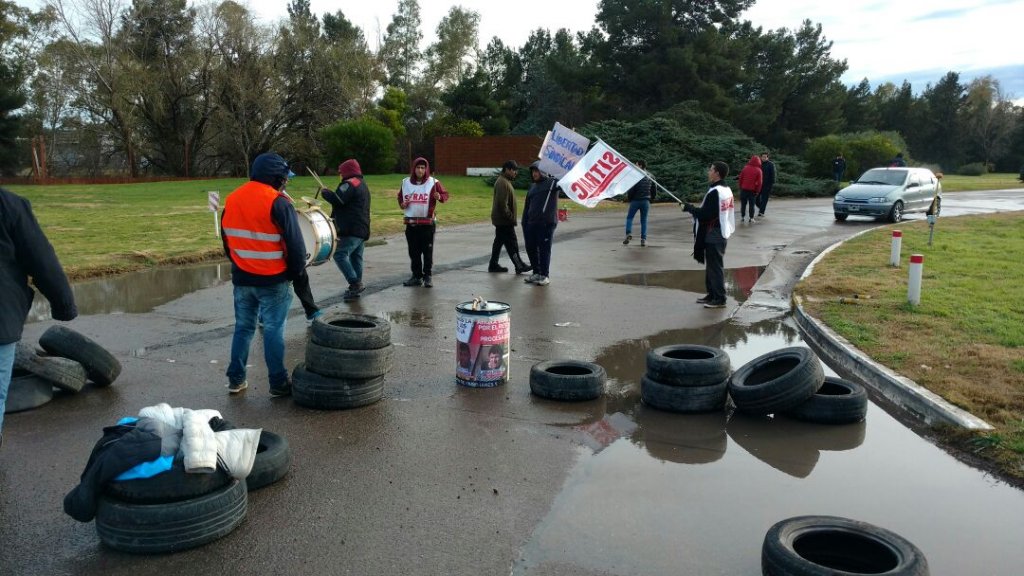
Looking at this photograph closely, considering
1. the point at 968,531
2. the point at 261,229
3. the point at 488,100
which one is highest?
the point at 488,100

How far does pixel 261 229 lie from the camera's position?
21.6 ft

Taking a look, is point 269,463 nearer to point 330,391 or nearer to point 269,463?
point 269,463

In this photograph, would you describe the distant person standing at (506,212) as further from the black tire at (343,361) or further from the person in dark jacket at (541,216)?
the black tire at (343,361)

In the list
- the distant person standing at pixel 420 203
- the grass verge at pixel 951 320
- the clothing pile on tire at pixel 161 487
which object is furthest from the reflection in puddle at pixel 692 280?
the clothing pile on tire at pixel 161 487

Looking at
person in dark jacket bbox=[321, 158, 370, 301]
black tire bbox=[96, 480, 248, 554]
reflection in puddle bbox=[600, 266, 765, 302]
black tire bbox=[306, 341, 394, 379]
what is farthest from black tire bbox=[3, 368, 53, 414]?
reflection in puddle bbox=[600, 266, 765, 302]

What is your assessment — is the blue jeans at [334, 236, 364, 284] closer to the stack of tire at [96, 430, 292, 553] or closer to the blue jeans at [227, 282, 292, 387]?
the blue jeans at [227, 282, 292, 387]

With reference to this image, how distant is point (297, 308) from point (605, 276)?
5529 mm

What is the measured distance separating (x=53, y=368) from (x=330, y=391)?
96.6 inches

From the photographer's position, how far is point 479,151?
50.8m

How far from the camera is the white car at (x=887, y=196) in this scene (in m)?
23.0

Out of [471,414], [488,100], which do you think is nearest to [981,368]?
[471,414]

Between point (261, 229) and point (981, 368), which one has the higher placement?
point (261, 229)

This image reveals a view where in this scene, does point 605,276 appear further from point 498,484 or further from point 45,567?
point 45,567

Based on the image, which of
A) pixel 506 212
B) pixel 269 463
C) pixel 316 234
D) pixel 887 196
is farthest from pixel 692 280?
pixel 887 196
